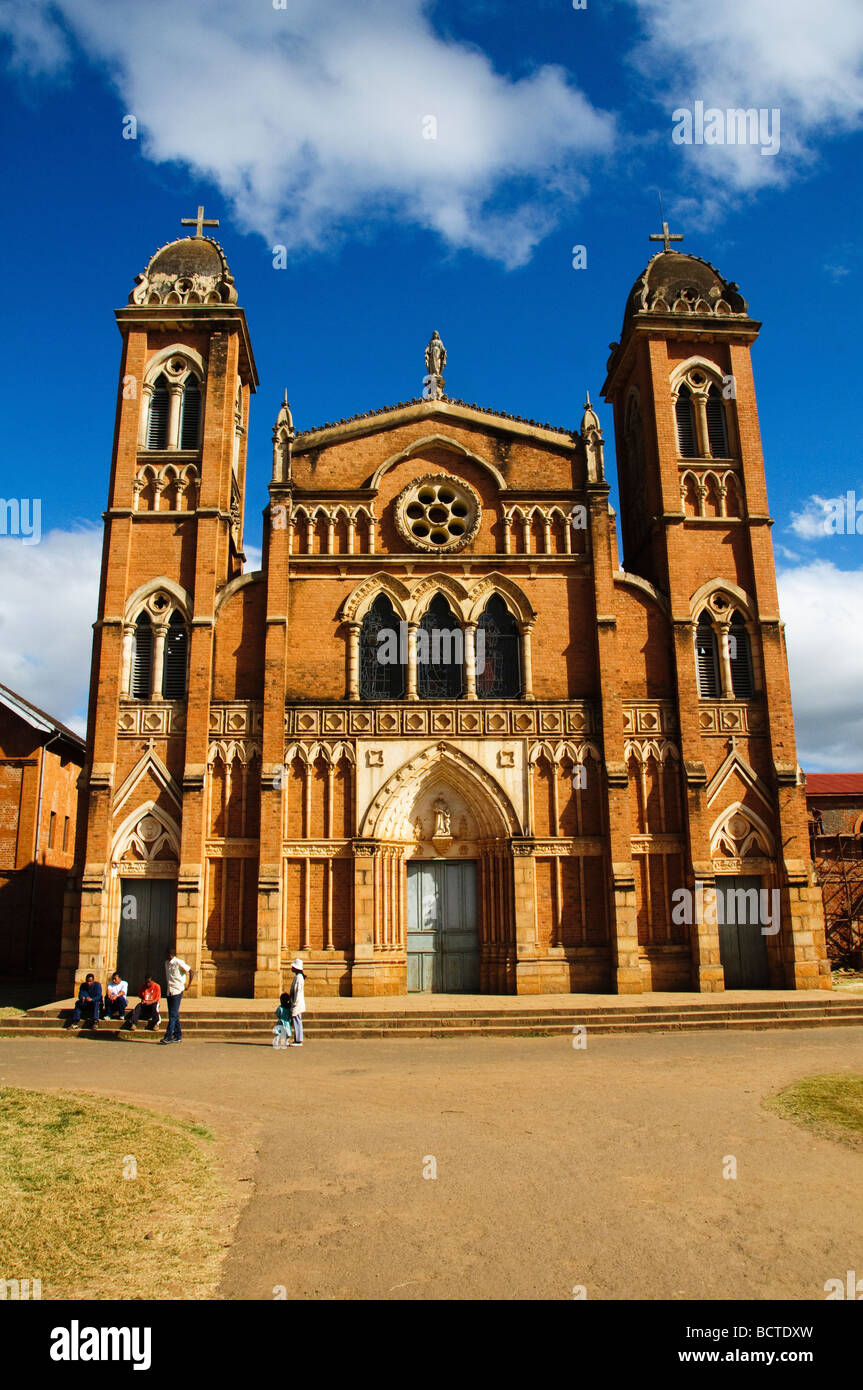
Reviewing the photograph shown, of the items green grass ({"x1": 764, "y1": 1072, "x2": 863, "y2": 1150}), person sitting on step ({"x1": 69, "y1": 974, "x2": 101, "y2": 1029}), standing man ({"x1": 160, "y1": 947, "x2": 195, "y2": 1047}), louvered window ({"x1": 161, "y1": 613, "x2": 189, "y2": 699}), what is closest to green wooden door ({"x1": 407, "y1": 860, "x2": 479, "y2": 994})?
standing man ({"x1": 160, "y1": 947, "x2": 195, "y2": 1047})

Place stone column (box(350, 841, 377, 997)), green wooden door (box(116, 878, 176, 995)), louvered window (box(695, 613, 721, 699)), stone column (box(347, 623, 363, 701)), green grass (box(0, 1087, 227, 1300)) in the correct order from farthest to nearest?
1. louvered window (box(695, 613, 721, 699))
2. stone column (box(347, 623, 363, 701))
3. green wooden door (box(116, 878, 176, 995))
4. stone column (box(350, 841, 377, 997))
5. green grass (box(0, 1087, 227, 1300))

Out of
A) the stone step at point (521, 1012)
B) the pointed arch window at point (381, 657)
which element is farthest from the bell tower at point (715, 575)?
the pointed arch window at point (381, 657)

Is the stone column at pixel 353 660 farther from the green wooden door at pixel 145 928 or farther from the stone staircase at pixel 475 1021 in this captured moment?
the stone staircase at pixel 475 1021

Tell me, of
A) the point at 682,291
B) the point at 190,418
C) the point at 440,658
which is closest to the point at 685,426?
the point at 682,291

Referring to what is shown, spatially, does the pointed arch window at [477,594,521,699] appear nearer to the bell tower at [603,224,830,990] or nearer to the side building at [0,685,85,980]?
the bell tower at [603,224,830,990]

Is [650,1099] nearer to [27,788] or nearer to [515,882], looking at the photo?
[515,882]

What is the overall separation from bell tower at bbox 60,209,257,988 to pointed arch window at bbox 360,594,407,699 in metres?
4.11

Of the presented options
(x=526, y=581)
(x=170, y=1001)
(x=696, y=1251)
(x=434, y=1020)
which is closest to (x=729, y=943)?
(x=434, y=1020)

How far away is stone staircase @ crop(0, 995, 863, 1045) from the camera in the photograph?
19.6 m

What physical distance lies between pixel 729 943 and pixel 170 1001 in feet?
46.4

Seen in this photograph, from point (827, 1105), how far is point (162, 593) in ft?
65.3

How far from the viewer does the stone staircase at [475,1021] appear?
19.6m

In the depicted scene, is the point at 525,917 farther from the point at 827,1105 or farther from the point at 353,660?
the point at 827,1105

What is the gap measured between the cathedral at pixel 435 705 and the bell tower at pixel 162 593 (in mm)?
82
